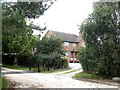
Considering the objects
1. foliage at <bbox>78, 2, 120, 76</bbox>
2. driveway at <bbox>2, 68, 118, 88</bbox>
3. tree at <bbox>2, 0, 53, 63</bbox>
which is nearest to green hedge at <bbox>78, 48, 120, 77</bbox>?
foliage at <bbox>78, 2, 120, 76</bbox>

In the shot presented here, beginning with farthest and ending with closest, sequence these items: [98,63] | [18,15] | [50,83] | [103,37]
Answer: [103,37], [98,63], [50,83], [18,15]

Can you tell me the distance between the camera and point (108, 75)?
16969mm

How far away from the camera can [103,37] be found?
1691 cm

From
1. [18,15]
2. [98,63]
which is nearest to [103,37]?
[98,63]

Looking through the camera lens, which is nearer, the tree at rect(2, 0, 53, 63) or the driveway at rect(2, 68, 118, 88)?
the tree at rect(2, 0, 53, 63)

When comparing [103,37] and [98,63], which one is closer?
[98,63]

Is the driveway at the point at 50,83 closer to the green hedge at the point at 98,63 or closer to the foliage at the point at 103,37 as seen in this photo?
the green hedge at the point at 98,63

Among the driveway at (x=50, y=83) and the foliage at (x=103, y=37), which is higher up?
the foliage at (x=103, y=37)

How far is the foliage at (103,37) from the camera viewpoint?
16.3 meters

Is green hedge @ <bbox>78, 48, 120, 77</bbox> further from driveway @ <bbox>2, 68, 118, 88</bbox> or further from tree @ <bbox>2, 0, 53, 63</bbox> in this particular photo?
tree @ <bbox>2, 0, 53, 63</bbox>

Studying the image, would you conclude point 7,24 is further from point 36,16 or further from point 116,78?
point 116,78

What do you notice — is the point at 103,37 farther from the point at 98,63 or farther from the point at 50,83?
the point at 50,83

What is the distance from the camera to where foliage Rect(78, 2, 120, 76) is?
53.4ft

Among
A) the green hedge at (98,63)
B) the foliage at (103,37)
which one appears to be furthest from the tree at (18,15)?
the green hedge at (98,63)
